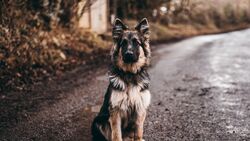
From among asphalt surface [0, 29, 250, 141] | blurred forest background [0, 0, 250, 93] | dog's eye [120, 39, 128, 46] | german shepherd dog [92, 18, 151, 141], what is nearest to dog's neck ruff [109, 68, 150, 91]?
german shepherd dog [92, 18, 151, 141]

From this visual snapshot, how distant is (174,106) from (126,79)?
330cm

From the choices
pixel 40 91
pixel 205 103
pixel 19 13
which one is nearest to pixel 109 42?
pixel 19 13

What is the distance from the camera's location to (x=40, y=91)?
11180 millimetres

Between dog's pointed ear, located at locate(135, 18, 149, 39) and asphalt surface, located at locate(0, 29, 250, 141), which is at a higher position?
dog's pointed ear, located at locate(135, 18, 149, 39)

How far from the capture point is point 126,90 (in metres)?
6.70

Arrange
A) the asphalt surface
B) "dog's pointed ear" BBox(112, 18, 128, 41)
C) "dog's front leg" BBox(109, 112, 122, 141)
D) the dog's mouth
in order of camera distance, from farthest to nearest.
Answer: the asphalt surface < "dog's pointed ear" BBox(112, 18, 128, 41) < the dog's mouth < "dog's front leg" BBox(109, 112, 122, 141)

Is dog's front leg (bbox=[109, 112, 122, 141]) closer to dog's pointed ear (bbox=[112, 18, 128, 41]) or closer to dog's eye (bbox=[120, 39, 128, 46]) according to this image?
dog's eye (bbox=[120, 39, 128, 46])

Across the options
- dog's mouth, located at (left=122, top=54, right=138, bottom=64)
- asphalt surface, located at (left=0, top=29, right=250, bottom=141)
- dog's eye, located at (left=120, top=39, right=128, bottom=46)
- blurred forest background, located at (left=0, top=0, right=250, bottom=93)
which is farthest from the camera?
blurred forest background, located at (left=0, top=0, right=250, bottom=93)

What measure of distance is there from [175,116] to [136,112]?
2.47 m

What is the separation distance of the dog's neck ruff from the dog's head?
0.26ft

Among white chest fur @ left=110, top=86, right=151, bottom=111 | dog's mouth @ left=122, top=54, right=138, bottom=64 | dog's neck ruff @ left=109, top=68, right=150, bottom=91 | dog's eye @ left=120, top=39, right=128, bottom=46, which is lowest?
white chest fur @ left=110, top=86, right=151, bottom=111

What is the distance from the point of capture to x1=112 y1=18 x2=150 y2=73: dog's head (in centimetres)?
671

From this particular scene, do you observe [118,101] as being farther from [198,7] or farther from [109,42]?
[198,7]

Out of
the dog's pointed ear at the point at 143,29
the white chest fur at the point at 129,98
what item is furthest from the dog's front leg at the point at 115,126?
the dog's pointed ear at the point at 143,29
